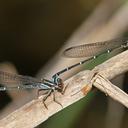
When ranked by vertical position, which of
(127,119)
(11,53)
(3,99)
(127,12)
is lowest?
(127,119)

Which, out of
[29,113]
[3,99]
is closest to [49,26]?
[3,99]

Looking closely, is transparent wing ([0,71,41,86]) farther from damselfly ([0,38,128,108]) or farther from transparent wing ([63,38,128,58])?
transparent wing ([63,38,128,58])

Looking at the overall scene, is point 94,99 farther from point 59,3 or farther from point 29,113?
point 29,113

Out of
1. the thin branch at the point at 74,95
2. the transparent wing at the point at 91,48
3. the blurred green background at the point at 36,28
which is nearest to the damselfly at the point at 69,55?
the transparent wing at the point at 91,48

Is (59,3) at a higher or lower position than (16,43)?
higher

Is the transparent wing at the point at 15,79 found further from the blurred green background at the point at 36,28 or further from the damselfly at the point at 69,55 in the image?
the blurred green background at the point at 36,28

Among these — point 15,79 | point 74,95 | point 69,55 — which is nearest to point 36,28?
point 15,79

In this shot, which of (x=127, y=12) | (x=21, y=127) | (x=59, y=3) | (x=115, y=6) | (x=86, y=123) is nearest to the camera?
(x=21, y=127)

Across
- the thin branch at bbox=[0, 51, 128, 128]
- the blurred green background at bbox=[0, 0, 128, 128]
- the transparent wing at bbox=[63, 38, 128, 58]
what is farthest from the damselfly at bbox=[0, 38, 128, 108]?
the thin branch at bbox=[0, 51, 128, 128]

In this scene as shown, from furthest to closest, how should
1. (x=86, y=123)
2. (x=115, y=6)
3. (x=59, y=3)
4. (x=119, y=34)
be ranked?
(x=59, y=3) → (x=86, y=123) → (x=115, y=6) → (x=119, y=34)
